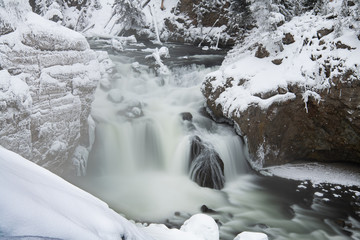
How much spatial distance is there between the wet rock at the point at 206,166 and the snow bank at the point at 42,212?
235 inches

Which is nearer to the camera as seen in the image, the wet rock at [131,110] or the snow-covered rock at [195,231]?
the snow-covered rock at [195,231]

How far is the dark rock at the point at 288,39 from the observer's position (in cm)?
919

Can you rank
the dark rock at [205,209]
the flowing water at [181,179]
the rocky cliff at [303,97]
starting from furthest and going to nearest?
the rocky cliff at [303,97], the dark rock at [205,209], the flowing water at [181,179]

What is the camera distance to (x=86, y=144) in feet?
25.1

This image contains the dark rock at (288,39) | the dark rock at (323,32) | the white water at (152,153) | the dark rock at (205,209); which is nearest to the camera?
the dark rock at (205,209)

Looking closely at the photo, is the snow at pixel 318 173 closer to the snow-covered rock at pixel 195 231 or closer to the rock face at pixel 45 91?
the snow-covered rock at pixel 195 231

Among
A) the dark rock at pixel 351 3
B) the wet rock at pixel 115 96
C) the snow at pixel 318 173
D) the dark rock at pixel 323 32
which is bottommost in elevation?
the snow at pixel 318 173

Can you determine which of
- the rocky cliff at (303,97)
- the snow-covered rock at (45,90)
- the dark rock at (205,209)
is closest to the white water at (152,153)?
the dark rock at (205,209)

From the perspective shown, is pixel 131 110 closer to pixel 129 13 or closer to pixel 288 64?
pixel 288 64

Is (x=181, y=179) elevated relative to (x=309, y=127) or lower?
lower

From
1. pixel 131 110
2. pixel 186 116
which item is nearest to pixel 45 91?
pixel 131 110

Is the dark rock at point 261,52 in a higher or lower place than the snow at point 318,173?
higher

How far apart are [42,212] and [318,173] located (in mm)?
8667

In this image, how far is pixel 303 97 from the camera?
7918mm
